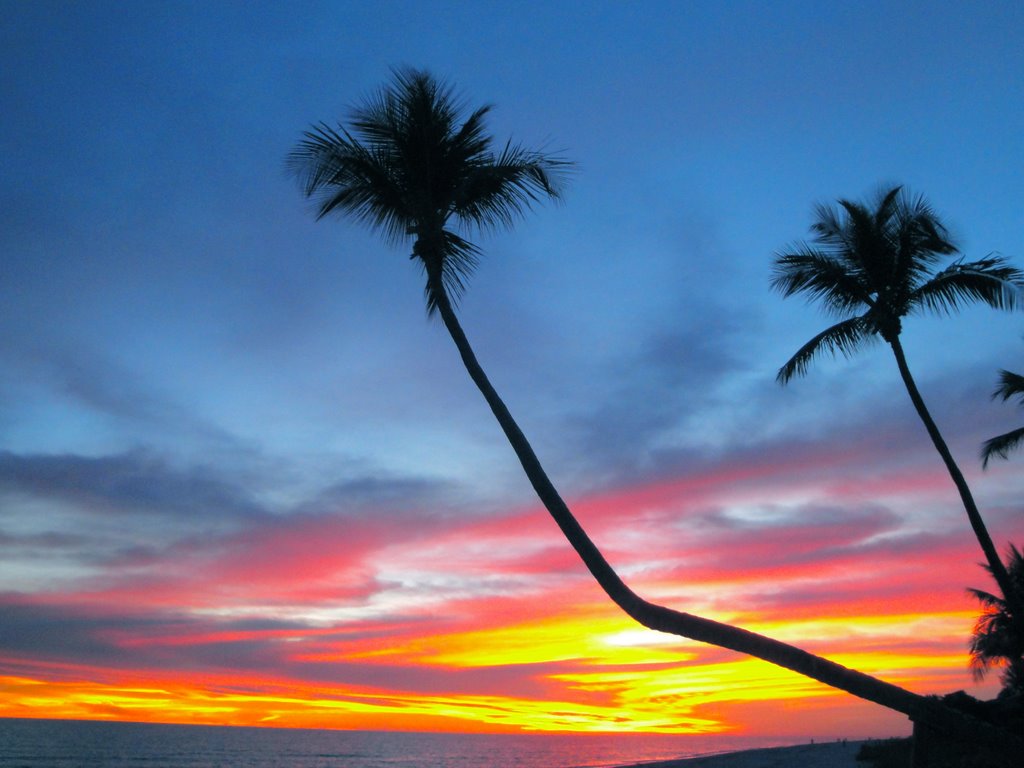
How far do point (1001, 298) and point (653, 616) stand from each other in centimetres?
1150

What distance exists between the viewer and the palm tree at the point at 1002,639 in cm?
1713

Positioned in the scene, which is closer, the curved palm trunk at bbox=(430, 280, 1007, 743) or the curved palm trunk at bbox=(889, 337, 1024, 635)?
the curved palm trunk at bbox=(430, 280, 1007, 743)

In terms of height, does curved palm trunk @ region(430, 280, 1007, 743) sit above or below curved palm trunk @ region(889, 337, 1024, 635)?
below

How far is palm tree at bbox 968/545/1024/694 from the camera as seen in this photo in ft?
56.2

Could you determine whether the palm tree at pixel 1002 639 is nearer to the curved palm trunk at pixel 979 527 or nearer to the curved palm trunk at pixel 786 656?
the curved palm trunk at pixel 979 527

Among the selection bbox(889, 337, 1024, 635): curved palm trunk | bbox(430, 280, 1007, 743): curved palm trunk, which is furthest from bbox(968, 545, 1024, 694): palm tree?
bbox(430, 280, 1007, 743): curved palm trunk

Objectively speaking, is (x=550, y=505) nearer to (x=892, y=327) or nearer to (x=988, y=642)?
(x=892, y=327)

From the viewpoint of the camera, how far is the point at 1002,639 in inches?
824

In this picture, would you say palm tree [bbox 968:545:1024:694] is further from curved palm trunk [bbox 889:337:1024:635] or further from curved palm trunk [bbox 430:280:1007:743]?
curved palm trunk [bbox 430:280:1007:743]

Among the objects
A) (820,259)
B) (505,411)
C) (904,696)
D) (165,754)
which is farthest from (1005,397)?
(165,754)

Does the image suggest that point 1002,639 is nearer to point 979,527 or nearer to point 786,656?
point 979,527

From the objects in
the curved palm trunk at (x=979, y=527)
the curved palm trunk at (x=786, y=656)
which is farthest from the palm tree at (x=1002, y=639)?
the curved palm trunk at (x=786, y=656)

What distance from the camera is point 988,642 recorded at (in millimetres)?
27781

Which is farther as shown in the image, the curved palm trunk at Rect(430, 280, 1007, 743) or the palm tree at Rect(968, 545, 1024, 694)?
the palm tree at Rect(968, 545, 1024, 694)
